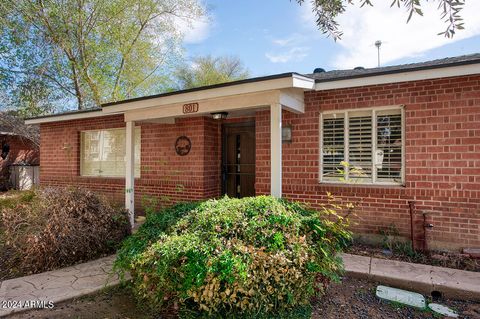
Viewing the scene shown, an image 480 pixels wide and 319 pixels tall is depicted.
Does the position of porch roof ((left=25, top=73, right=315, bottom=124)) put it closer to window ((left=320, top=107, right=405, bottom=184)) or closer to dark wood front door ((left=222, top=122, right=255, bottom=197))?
window ((left=320, top=107, right=405, bottom=184))

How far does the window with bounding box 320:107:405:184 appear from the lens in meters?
5.18

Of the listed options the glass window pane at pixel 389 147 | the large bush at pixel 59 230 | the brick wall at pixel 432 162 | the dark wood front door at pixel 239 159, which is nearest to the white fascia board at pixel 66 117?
the dark wood front door at pixel 239 159

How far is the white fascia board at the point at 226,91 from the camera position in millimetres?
4504

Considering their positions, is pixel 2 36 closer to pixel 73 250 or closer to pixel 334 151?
pixel 73 250

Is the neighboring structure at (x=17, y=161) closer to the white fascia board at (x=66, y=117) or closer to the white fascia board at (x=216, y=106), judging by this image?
the white fascia board at (x=66, y=117)

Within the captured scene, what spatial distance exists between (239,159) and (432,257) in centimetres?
431

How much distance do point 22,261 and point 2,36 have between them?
475 inches

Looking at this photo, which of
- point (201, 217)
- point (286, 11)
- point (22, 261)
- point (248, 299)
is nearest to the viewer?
point (248, 299)

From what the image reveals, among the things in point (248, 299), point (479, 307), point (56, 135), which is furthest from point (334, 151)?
point (56, 135)

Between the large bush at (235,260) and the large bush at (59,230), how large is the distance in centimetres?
167

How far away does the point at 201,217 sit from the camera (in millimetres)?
3252

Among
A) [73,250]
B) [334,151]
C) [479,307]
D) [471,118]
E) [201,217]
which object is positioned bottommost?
[479,307]

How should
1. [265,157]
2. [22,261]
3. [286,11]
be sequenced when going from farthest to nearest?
[265,157] < [22,261] < [286,11]

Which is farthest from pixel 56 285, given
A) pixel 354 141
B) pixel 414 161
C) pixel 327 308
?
pixel 414 161
